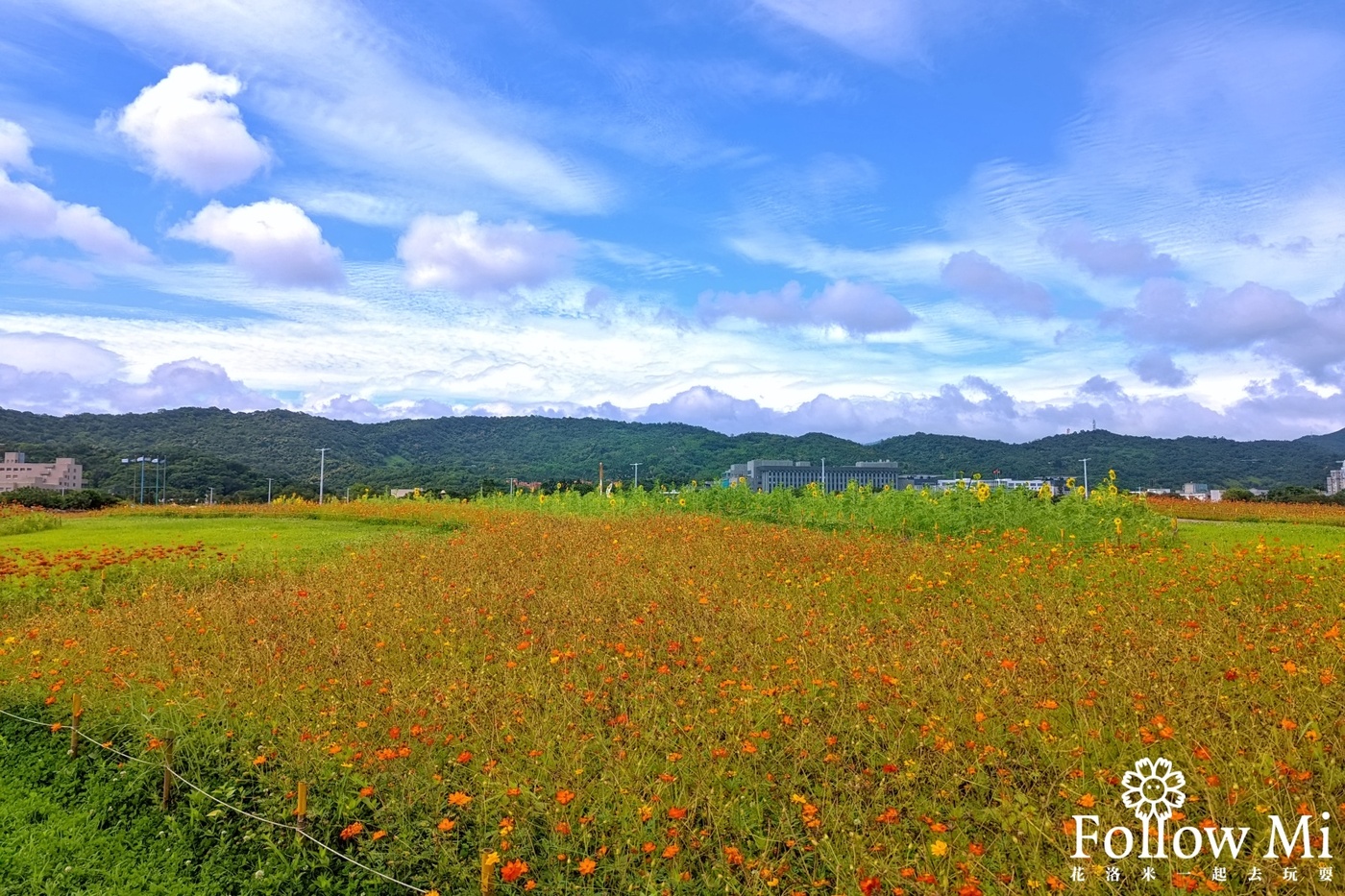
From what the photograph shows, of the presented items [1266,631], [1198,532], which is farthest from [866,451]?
[1266,631]

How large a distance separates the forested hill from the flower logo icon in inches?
1299

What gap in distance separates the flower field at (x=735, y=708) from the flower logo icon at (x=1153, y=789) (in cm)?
7

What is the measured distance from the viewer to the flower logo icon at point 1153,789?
3012 mm

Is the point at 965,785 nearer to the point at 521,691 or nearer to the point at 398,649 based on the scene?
the point at 521,691

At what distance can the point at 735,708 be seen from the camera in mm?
4082

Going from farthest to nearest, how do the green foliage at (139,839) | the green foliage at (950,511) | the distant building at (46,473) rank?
the distant building at (46,473) < the green foliage at (950,511) < the green foliage at (139,839)

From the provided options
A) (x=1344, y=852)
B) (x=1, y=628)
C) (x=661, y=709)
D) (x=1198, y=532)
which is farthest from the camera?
(x=1198, y=532)

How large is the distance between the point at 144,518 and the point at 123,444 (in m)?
44.0

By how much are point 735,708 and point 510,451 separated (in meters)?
58.7

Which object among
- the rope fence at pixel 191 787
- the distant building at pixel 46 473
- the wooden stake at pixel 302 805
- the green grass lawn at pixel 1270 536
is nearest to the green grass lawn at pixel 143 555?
the rope fence at pixel 191 787

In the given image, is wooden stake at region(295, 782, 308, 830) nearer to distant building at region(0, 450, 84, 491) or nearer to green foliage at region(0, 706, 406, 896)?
green foliage at region(0, 706, 406, 896)

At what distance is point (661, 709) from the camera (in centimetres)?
422

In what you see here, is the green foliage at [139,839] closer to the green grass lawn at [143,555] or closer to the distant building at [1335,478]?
the green grass lawn at [143,555]

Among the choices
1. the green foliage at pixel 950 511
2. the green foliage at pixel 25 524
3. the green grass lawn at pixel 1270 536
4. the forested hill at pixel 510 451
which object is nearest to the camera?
the green grass lawn at pixel 1270 536
